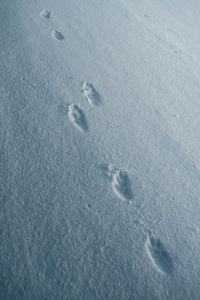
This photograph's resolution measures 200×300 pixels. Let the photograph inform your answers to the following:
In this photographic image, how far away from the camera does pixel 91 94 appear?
1836 millimetres

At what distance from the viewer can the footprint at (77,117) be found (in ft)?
5.23

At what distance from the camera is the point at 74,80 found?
1.86 m

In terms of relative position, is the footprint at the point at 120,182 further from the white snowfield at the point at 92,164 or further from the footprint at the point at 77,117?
the footprint at the point at 77,117

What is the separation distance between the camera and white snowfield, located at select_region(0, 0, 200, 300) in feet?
3.46

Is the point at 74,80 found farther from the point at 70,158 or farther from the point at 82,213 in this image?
the point at 82,213

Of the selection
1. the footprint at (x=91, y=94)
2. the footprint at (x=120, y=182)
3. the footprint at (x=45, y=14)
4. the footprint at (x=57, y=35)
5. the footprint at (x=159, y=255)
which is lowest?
the footprint at (x=159, y=255)

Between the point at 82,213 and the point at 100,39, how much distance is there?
2.05 meters

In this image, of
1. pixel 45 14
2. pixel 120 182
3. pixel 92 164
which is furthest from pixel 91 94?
pixel 45 14

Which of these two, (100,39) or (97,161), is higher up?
(100,39)

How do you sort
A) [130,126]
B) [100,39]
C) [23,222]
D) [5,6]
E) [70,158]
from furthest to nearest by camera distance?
[100,39] → [5,6] → [130,126] → [70,158] → [23,222]

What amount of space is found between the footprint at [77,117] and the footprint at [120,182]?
37 cm

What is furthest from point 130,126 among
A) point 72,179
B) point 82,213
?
point 82,213

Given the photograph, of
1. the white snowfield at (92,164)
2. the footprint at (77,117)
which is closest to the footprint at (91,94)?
the white snowfield at (92,164)

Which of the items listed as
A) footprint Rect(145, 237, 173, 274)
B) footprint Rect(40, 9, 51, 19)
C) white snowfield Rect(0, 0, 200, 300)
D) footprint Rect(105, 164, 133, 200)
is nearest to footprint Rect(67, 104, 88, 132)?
white snowfield Rect(0, 0, 200, 300)
